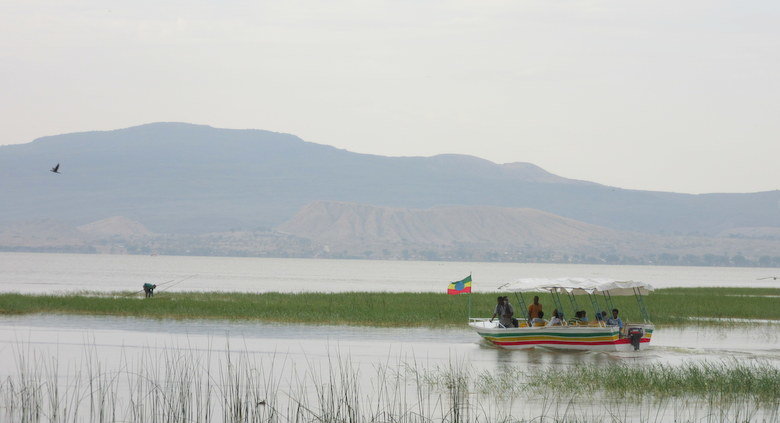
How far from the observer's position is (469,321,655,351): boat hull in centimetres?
3781

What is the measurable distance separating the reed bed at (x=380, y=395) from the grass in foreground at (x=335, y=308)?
60.4 feet

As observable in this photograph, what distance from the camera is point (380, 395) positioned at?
25.3 meters

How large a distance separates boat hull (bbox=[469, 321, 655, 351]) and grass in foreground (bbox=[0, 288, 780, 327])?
34.0 feet

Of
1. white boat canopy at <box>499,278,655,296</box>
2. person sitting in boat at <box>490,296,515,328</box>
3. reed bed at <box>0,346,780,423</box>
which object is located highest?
white boat canopy at <box>499,278,655,296</box>

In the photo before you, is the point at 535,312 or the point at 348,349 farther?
the point at 535,312

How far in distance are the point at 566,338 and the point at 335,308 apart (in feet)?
59.0

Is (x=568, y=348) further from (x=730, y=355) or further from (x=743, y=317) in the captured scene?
(x=743, y=317)

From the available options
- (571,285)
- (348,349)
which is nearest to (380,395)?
(348,349)

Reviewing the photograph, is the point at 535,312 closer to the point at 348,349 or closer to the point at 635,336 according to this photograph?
the point at 635,336

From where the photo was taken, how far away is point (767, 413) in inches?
917

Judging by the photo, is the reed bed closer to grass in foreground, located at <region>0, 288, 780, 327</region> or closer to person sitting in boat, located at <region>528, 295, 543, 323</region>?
person sitting in boat, located at <region>528, 295, 543, 323</region>

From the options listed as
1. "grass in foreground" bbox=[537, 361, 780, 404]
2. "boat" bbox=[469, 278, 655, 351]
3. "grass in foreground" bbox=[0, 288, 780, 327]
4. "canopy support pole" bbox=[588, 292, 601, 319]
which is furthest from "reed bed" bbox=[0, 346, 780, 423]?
"grass in foreground" bbox=[0, 288, 780, 327]

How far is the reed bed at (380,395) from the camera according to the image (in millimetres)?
21734

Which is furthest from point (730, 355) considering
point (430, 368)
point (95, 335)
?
point (95, 335)
